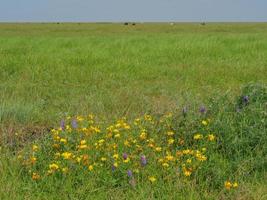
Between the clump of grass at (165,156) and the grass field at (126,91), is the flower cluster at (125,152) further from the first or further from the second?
the grass field at (126,91)

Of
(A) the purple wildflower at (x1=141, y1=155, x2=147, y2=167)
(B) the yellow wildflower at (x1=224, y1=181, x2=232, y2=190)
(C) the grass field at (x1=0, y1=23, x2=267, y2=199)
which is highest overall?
(A) the purple wildflower at (x1=141, y1=155, x2=147, y2=167)

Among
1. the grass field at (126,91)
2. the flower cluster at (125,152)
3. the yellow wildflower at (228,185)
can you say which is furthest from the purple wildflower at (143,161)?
the yellow wildflower at (228,185)

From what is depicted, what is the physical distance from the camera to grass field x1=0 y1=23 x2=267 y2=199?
4445 millimetres

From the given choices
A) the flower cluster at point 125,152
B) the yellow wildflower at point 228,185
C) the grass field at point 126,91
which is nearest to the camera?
the yellow wildflower at point 228,185

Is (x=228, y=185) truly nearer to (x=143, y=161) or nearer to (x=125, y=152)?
(x=143, y=161)

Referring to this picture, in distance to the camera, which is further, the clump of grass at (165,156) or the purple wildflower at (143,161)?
the purple wildflower at (143,161)

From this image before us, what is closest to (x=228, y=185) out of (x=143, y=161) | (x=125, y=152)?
(x=143, y=161)

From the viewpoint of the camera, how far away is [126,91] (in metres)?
9.75

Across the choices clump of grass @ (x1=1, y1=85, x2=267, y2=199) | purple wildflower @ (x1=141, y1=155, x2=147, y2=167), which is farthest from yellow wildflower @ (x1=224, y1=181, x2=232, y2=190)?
purple wildflower @ (x1=141, y1=155, x2=147, y2=167)

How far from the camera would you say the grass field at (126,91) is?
14.6ft

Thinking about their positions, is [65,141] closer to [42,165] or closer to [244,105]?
[42,165]

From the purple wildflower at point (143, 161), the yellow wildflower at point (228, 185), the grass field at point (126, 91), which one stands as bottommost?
the grass field at point (126, 91)

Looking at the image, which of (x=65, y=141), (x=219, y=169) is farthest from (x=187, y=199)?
(x=65, y=141)

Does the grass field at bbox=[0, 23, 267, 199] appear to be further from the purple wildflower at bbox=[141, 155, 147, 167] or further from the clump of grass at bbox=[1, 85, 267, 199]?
the purple wildflower at bbox=[141, 155, 147, 167]
